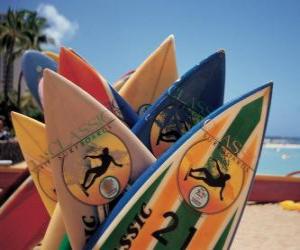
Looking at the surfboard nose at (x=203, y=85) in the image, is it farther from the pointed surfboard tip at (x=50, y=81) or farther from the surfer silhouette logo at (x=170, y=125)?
the pointed surfboard tip at (x=50, y=81)

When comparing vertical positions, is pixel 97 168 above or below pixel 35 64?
below

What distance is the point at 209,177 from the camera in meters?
2.14

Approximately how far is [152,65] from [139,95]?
0.23 meters

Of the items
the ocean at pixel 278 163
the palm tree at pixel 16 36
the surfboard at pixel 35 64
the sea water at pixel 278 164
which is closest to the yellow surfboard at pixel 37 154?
the surfboard at pixel 35 64

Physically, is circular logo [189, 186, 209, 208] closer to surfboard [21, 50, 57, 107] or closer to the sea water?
surfboard [21, 50, 57, 107]

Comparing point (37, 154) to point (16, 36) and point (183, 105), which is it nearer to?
point (183, 105)

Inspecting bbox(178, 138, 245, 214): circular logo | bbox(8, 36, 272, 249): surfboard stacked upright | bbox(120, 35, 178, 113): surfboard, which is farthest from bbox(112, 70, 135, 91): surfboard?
bbox(178, 138, 245, 214): circular logo

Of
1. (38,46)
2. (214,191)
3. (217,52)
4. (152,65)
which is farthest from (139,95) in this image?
(38,46)

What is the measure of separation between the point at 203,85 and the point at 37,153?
1.18 meters

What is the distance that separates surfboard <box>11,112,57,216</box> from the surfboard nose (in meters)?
0.95

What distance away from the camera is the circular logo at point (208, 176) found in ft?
6.99

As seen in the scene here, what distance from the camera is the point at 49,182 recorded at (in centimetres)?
271

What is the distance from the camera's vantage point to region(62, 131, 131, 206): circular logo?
6.97 ft

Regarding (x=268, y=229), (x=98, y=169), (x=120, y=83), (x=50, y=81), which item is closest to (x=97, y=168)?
(x=98, y=169)
